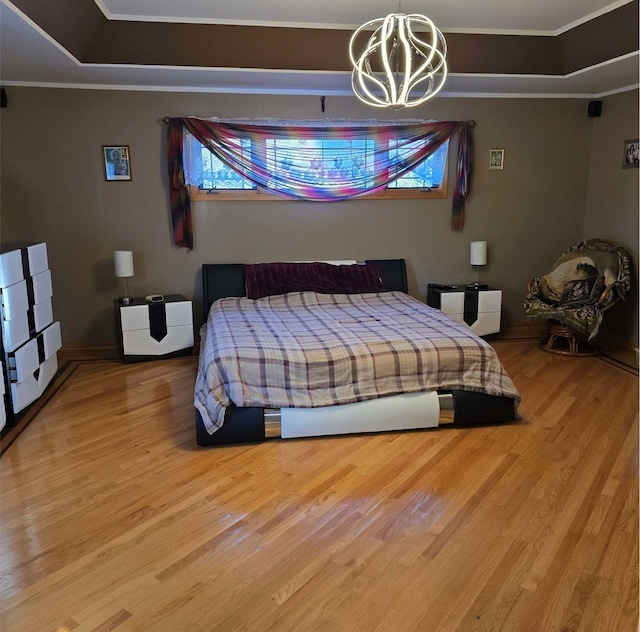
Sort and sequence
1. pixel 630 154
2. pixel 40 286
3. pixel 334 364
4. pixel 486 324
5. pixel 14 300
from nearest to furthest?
pixel 334 364 < pixel 14 300 < pixel 40 286 < pixel 630 154 < pixel 486 324

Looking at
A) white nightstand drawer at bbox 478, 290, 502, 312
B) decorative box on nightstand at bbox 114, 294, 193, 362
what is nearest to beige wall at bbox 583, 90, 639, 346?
white nightstand drawer at bbox 478, 290, 502, 312

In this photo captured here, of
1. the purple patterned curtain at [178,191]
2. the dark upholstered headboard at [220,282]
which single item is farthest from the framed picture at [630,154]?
the purple patterned curtain at [178,191]

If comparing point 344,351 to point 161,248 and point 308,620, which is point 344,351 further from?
point 161,248

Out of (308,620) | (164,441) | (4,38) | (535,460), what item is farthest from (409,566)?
(4,38)

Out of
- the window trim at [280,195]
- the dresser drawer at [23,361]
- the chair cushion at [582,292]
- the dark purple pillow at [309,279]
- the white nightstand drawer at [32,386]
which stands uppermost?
the window trim at [280,195]

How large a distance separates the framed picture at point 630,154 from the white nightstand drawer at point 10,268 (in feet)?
15.3

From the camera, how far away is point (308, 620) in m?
1.81

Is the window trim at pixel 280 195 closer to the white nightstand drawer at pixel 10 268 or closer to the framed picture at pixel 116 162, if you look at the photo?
the framed picture at pixel 116 162

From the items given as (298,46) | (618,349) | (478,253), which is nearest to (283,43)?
(298,46)

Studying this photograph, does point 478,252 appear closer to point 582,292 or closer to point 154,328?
point 582,292

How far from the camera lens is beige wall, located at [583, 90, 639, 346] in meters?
4.61

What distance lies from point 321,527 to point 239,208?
3.14m

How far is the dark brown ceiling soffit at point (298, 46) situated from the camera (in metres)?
3.52

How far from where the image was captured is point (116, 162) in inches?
178
